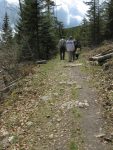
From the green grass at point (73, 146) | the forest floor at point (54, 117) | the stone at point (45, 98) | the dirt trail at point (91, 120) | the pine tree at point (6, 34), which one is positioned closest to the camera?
the green grass at point (73, 146)

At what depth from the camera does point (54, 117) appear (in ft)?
36.9

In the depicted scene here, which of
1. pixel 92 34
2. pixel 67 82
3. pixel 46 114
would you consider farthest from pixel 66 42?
pixel 92 34

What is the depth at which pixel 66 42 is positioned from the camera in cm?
2631

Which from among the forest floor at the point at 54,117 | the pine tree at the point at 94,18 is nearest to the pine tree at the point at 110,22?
the pine tree at the point at 94,18

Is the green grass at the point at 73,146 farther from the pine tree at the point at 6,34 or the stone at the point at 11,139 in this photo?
the pine tree at the point at 6,34

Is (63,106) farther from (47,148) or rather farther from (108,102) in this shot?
(47,148)

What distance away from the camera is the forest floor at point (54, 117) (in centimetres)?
939

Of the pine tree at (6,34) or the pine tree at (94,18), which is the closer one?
the pine tree at (6,34)

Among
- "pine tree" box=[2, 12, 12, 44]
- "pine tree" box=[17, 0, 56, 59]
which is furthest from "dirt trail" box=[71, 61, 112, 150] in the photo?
"pine tree" box=[17, 0, 56, 59]

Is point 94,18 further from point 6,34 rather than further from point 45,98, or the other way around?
point 45,98

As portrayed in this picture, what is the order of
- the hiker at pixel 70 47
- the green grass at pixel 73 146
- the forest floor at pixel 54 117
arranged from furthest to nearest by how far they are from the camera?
the hiker at pixel 70 47
the forest floor at pixel 54 117
the green grass at pixel 73 146

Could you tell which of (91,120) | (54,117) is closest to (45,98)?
(54,117)

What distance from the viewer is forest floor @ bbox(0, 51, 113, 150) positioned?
939 cm

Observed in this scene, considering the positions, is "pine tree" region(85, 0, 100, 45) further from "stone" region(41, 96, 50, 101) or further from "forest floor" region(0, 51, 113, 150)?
"stone" region(41, 96, 50, 101)
